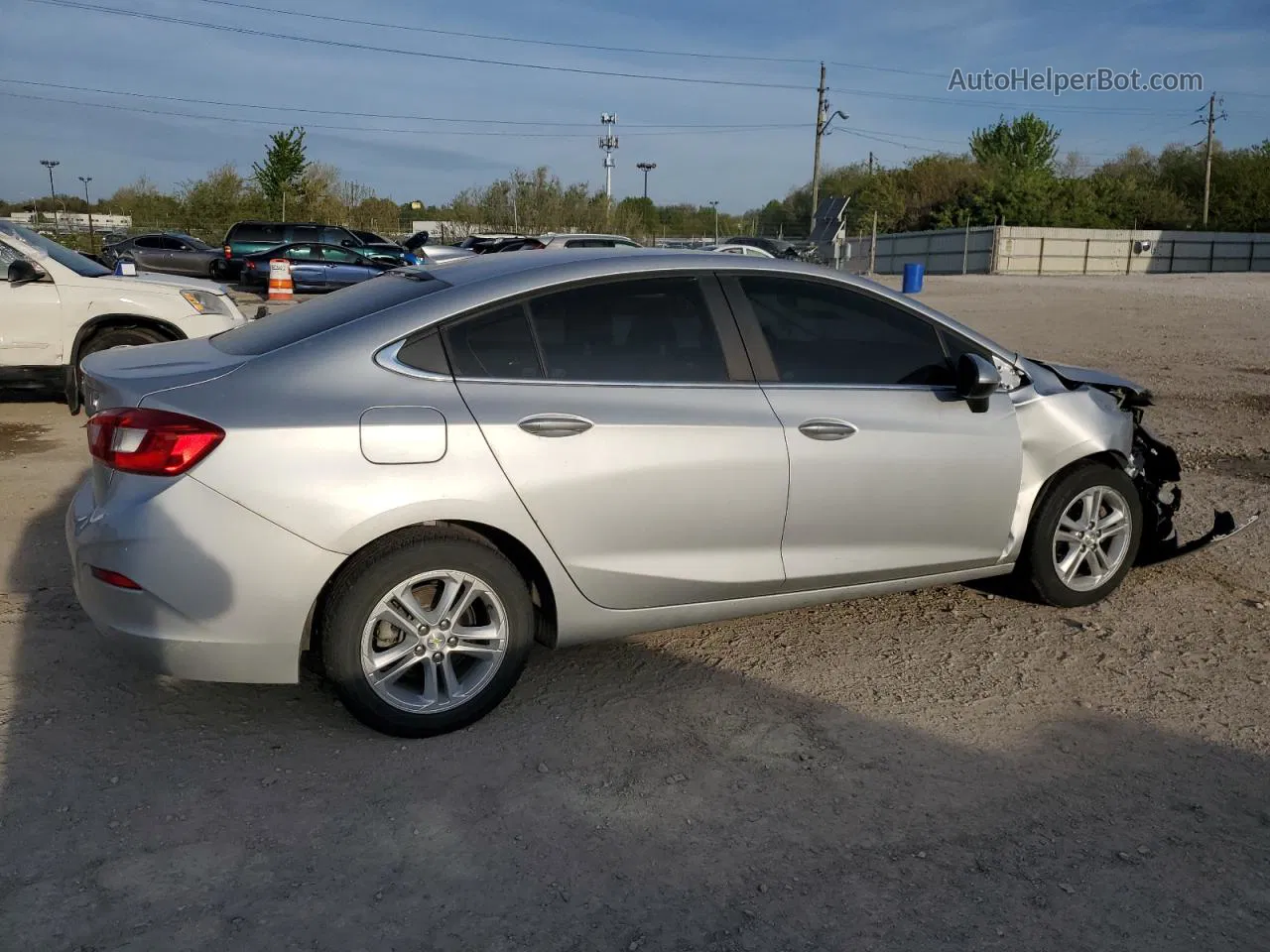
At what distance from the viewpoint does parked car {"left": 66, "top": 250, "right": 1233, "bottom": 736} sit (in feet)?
11.4

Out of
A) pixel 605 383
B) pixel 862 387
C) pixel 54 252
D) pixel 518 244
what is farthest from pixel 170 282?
pixel 518 244

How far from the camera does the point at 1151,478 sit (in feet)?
18.1

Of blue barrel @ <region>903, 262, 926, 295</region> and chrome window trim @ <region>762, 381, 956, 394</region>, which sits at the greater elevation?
blue barrel @ <region>903, 262, 926, 295</region>

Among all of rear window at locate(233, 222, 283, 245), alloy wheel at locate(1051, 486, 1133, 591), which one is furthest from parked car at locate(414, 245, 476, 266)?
rear window at locate(233, 222, 283, 245)

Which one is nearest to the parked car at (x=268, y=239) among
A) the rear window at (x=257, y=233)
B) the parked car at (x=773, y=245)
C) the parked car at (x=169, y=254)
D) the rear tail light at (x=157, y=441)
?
the rear window at (x=257, y=233)

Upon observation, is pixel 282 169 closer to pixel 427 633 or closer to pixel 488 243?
pixel 488 243

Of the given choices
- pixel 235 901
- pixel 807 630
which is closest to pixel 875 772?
pixel 807 630

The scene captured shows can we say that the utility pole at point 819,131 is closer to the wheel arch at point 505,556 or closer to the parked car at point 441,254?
the parked car at point 441,254

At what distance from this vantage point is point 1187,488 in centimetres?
721

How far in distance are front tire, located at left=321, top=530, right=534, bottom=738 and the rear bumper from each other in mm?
141

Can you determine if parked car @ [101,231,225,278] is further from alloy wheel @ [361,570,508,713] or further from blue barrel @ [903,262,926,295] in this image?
alloy wheel @ [361,570,508,713]

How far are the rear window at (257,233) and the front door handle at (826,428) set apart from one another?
27.6 metres

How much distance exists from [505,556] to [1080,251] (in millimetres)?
53224

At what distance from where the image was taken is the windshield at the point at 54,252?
31.2 ft
